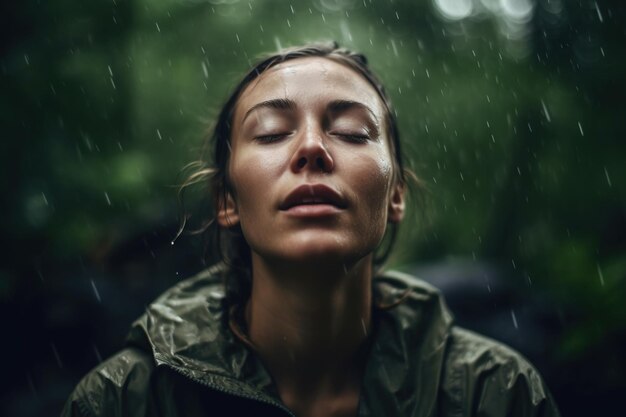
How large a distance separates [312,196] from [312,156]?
7.1 inches

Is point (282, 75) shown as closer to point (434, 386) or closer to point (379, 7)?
point (434, 386)

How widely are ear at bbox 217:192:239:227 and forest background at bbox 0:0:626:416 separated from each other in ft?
1.33

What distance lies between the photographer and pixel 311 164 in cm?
249

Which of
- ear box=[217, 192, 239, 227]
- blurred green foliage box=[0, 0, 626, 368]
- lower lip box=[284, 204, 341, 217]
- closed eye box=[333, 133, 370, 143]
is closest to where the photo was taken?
lower lip box=[284, 204, 341, 217]

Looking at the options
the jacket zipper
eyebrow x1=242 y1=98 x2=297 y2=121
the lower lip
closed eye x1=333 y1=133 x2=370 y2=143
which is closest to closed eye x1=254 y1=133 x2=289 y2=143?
eyebrow x1=242 y1=98 x2=297 y2=121

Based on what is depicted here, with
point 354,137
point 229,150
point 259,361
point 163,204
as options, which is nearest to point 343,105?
point 354,137

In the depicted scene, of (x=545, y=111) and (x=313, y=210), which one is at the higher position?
(x=313, y=210)

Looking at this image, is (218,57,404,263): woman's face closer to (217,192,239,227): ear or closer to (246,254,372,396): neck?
(217,192,239,227): ear

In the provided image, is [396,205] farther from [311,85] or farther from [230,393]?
[230,393]

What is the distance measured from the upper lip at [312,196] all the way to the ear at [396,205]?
67 centimetres

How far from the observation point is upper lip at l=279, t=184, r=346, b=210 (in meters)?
2.44

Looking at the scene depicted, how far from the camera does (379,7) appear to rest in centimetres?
1009

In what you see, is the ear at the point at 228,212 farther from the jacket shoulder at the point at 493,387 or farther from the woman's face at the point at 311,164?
the jacket shoulder at the point at 493,387

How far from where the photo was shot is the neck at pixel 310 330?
9.04 ft
